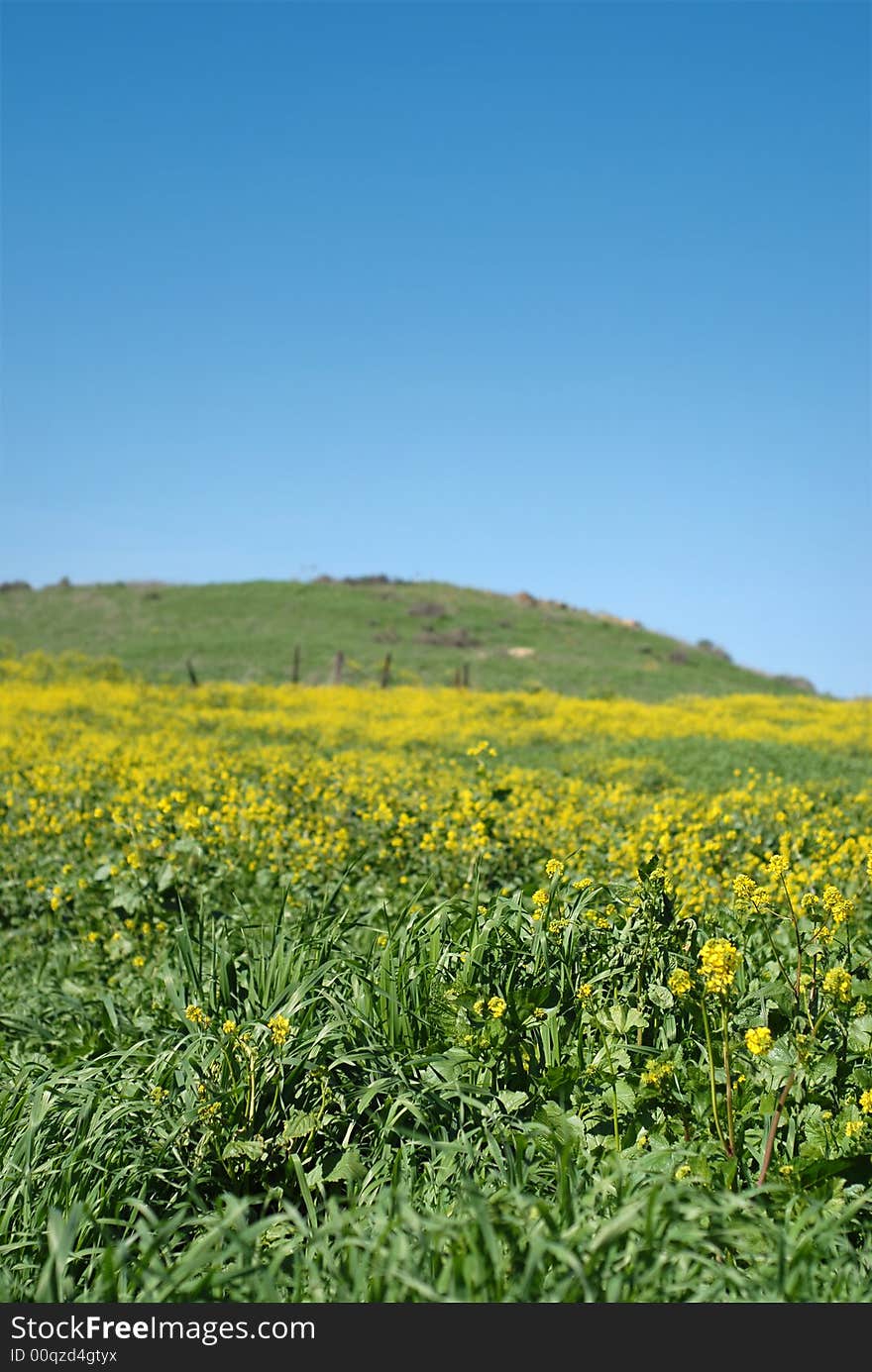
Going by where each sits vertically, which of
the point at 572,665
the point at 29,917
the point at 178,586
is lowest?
the point at 29,917

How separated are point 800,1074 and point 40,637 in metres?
49.0

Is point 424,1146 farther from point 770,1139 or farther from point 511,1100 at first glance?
point 770,1139

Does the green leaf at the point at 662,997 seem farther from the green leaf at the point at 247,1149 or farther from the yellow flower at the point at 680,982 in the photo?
the green leaf at the point at 247,1149

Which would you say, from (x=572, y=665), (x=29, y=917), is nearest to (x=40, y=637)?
(x=572, y=665)

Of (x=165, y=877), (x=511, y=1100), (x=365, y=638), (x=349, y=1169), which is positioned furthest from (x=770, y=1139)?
(x=365, y=638)

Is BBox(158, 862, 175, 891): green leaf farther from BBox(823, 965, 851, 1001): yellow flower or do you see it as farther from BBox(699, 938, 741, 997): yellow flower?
BBox(823, 965, 851, 1001): yellow flower

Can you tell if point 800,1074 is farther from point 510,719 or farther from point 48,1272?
point 510,719

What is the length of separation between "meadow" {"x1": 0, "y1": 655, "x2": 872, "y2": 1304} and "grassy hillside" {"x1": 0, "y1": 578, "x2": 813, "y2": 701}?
32151 mm

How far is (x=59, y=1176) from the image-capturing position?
334 cm

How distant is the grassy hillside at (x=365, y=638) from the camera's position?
137 feet

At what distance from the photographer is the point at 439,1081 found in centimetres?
348

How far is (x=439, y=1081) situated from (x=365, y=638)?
153 feet

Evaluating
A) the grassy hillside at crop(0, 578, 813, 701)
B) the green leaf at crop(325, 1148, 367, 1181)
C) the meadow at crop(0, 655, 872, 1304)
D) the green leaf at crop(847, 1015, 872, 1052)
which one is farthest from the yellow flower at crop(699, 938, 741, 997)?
the grassy hillside at crop(0, 578, 813, 701)

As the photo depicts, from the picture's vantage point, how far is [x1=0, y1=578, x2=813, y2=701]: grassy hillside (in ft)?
137
